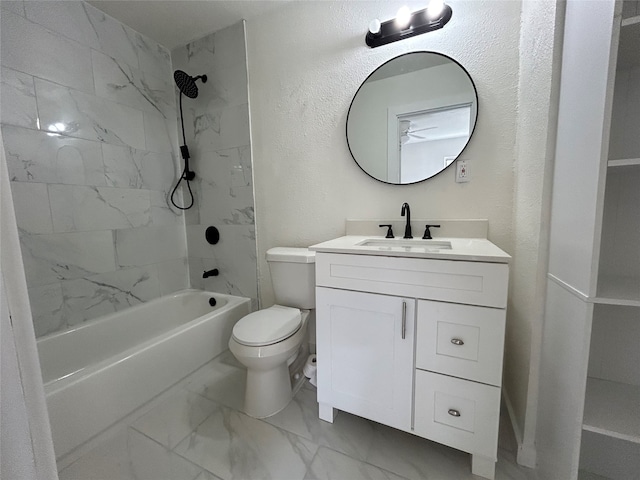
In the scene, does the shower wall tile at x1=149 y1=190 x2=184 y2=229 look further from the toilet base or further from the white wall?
the toilet base

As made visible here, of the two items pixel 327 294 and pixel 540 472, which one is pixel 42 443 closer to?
pixel 327 294

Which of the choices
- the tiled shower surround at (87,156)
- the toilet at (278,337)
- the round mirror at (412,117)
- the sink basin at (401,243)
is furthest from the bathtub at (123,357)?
the round mirror at (412,117)

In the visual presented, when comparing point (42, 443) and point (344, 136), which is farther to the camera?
point (344, 136)

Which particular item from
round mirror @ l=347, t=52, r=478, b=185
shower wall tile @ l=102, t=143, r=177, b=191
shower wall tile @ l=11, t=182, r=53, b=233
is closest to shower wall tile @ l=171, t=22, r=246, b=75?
shower wall tile @ l=102, t=143, r=177, b=191

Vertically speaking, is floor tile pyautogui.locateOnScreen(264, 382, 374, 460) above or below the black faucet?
below

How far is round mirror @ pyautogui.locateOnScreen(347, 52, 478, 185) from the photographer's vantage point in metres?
1.32

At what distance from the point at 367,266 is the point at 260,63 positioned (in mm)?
1623

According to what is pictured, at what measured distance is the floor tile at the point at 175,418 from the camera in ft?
3.88

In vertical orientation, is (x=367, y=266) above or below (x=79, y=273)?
above

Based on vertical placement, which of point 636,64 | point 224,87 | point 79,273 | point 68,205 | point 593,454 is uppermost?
point 224,87

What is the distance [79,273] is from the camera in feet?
5.15

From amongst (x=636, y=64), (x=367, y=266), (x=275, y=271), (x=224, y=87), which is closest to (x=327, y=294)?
(x=367, y=266)

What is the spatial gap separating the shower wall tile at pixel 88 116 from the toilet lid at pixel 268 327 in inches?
59.4

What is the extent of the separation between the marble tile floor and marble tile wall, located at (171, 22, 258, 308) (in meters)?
0.86
